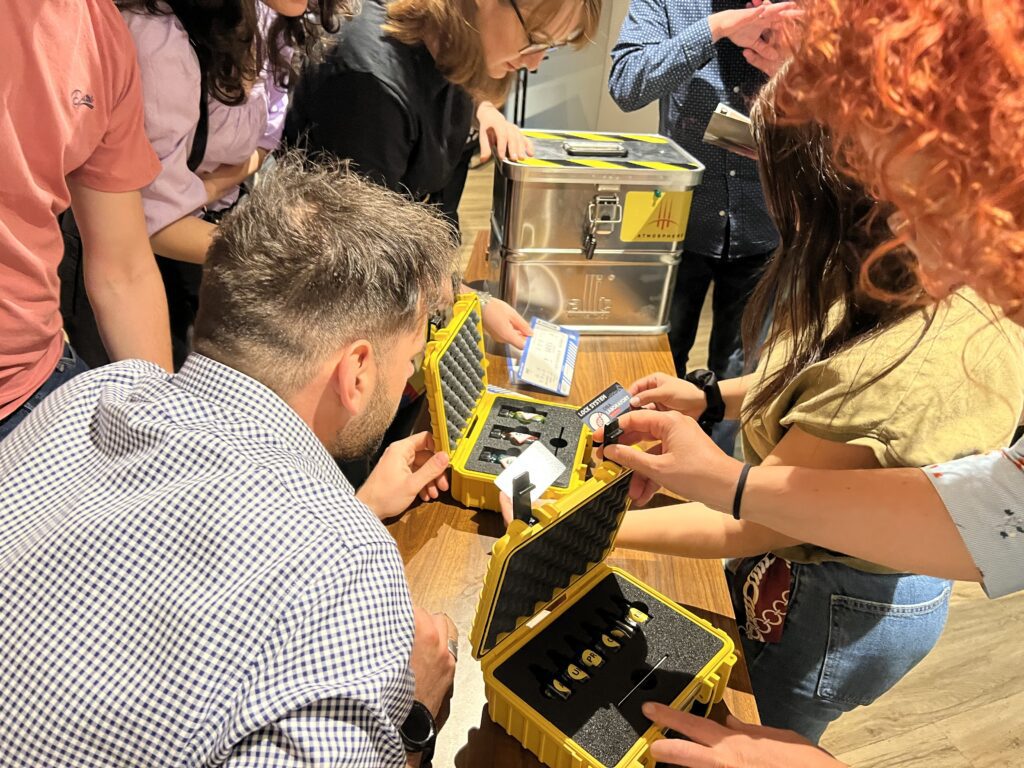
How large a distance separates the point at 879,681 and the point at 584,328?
0.98m

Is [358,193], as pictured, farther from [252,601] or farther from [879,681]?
[879,681]

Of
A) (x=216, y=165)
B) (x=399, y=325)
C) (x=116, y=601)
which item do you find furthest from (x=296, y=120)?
(x=116, y=601)

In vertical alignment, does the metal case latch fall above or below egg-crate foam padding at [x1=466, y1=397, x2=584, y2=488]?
above

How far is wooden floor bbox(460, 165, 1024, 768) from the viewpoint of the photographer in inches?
72.1

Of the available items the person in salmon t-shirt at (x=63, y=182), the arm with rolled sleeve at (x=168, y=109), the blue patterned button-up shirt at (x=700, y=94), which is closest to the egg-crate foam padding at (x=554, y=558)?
the person in salmon t-shirt at (x=63, y=182)

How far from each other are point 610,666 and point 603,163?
108 cm

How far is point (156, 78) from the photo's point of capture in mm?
1178

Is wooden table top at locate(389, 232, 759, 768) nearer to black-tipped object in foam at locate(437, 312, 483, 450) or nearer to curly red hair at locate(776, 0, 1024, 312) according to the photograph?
black-tipped object in foam at locate(437, 312, 483, 450)

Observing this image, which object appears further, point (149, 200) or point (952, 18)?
point (149, 200)

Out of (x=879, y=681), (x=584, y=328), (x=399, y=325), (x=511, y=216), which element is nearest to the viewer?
(x=399, y=325)

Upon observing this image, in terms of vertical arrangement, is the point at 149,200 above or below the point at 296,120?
below

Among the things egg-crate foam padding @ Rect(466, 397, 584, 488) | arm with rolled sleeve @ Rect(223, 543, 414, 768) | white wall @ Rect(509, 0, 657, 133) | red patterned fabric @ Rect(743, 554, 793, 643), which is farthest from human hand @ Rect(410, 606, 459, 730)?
white wall @ Rect(509, 0, 657, 133)

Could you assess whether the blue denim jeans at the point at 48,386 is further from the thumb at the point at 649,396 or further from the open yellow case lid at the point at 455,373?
the thumb at the point at 649,396

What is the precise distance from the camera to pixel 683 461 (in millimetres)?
1024
